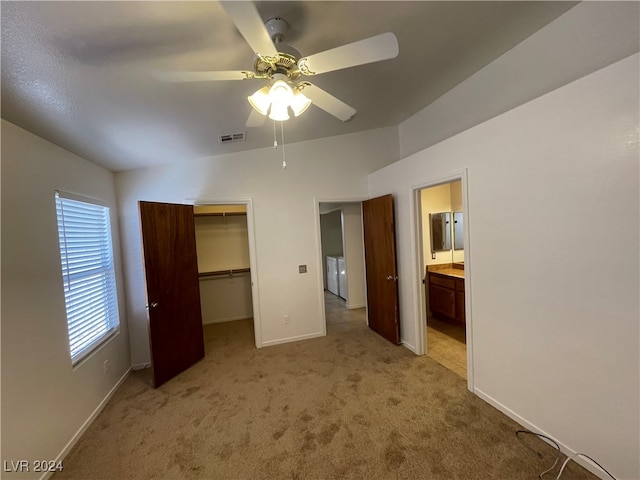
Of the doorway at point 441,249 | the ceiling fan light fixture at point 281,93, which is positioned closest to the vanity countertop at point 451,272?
the doorway at point 441,249

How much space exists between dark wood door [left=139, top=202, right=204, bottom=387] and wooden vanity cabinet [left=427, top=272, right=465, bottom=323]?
3.43 meters

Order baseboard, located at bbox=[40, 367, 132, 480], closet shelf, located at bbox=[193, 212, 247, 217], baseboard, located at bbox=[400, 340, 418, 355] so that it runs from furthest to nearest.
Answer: closet shelf, located at bbox=[193, 212, 247, 217] < baseboard, located at bbox=[400, 340, 418, 355] < baseboard, located at bbox=[40, 367, 132, 480]

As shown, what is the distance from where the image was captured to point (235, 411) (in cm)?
230

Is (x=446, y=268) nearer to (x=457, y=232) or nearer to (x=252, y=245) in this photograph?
(x=457, y=232)

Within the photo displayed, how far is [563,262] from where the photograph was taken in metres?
1.68

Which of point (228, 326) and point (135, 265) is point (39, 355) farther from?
point (228, 326)

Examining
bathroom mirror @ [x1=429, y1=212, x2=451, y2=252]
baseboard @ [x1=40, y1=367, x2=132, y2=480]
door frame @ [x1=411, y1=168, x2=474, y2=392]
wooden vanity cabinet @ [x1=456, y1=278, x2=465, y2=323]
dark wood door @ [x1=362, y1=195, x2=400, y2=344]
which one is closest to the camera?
baseboard @ [x1=40, y1=367, x2=132, y2=480]

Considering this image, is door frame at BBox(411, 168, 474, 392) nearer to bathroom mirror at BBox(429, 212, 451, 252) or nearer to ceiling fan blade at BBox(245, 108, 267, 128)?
bathroom mirror at BBox(429, 212, 451, 252)

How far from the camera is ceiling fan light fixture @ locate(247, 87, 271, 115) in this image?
61.7 inches

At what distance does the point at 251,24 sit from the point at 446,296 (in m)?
3.92

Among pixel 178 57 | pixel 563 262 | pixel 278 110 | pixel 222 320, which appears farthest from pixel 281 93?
pixel 222 320

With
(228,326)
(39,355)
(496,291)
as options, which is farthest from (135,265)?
(496,291)

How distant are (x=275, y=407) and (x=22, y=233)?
2254 mm

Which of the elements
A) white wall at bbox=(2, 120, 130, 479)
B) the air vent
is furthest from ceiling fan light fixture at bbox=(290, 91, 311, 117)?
white wall at bbox=(2, 120, 130, 479)
